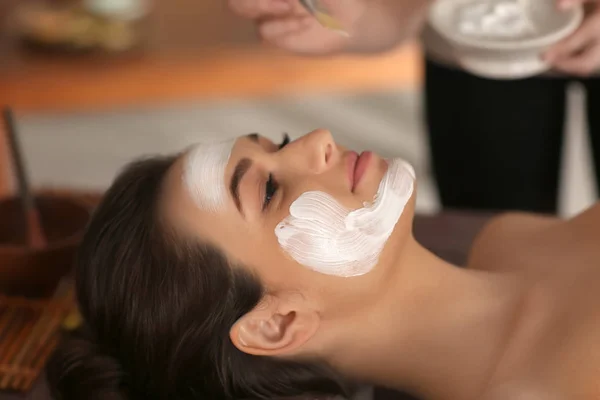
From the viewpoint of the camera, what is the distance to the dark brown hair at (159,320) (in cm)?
89

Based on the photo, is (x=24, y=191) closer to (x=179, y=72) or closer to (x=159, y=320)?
A: (x=159, y=320)

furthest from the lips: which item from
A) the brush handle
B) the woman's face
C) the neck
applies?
the brush handle

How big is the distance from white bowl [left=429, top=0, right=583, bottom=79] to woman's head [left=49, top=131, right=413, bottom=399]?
250 mm

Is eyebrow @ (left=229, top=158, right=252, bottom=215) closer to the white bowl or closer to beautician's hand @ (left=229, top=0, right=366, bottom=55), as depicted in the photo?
beautician's hand @ (left=229, top=0, right=366, bottom=55)

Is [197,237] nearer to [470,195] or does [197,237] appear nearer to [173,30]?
[470,195]

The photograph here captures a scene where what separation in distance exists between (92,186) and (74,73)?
43cm

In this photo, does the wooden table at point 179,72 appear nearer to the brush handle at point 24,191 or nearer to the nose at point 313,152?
the brush handle at point 24,191

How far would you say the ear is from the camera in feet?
2.91

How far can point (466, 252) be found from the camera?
1250 mm

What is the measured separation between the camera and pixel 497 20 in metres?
1.10

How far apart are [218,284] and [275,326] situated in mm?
90

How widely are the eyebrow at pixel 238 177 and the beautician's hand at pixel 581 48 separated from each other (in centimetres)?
48

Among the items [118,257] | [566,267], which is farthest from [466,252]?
[118,257]

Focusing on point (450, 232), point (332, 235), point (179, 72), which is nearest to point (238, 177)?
point (332, 235)
